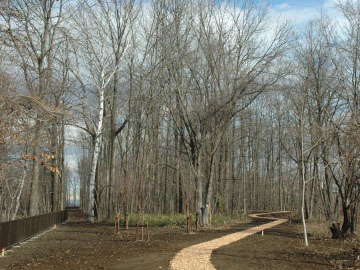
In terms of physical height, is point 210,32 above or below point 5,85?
above

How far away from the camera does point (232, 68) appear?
18.6m

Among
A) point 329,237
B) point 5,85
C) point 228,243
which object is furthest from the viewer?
point 329,237

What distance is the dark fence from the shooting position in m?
10.1

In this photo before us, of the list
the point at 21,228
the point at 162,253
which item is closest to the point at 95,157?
the point at 21,228

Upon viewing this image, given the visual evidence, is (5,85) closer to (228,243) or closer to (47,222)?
(228,243)

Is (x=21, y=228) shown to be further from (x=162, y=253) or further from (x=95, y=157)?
(x=95, y=157)

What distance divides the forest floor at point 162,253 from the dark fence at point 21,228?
11.3 inches

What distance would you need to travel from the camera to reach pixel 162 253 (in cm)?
937

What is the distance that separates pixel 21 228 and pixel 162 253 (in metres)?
5.33

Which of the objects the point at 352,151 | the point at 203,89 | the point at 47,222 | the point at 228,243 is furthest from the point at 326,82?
the point at 47,222

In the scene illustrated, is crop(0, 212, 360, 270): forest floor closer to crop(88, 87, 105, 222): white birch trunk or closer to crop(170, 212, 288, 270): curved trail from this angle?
crop(170, 212, 288, 270): curved trail

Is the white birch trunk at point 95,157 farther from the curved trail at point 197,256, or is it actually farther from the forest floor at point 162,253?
the curved trail at point 197,256

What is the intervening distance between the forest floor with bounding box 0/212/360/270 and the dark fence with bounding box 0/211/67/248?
29 cm

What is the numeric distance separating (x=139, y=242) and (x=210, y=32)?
1146cm
